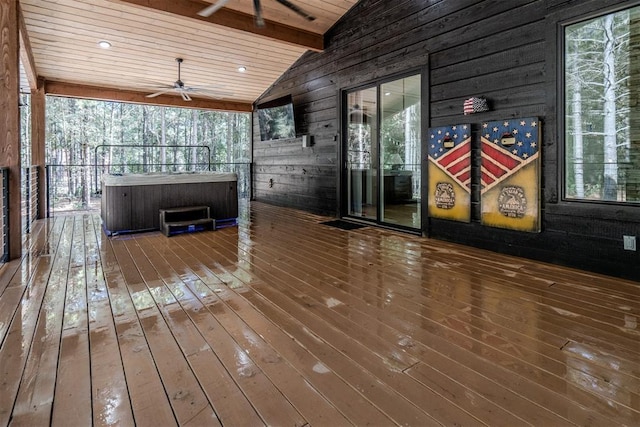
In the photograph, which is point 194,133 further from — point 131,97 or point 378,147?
point 378,147

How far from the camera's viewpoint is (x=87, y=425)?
1.23 meters

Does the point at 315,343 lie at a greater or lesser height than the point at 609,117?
lesser

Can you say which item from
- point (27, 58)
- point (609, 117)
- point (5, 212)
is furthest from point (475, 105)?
point (27, 58)

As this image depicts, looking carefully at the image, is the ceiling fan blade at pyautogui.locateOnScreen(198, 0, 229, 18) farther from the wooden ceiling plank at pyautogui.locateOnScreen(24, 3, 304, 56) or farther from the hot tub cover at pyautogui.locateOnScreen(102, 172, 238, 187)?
the hot tub cover at pyautogui.locateOnScreen(102, 172, 238, 187)

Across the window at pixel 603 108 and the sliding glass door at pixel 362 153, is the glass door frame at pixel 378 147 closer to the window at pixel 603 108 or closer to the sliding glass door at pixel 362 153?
the sliding glass door at pixel 362 153

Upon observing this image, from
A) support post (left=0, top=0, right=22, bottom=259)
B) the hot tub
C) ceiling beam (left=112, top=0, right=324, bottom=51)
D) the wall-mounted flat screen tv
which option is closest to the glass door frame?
ceiling beam (left=112, top=0, right=324, bottom=51)

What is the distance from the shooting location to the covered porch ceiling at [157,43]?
4.68 meters

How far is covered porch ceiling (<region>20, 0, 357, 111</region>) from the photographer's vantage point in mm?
4680

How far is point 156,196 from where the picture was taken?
16.3 ft

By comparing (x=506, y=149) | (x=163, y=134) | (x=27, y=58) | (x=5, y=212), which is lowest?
(x=5, y=212)

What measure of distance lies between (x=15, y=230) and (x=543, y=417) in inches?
166

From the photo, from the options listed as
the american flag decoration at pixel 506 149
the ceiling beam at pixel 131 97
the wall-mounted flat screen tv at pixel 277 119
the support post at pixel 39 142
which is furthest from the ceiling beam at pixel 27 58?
the american flag decoration at pixel 506 149

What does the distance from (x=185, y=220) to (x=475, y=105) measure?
12.6ft

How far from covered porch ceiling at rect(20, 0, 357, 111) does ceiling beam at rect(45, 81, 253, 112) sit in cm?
2
